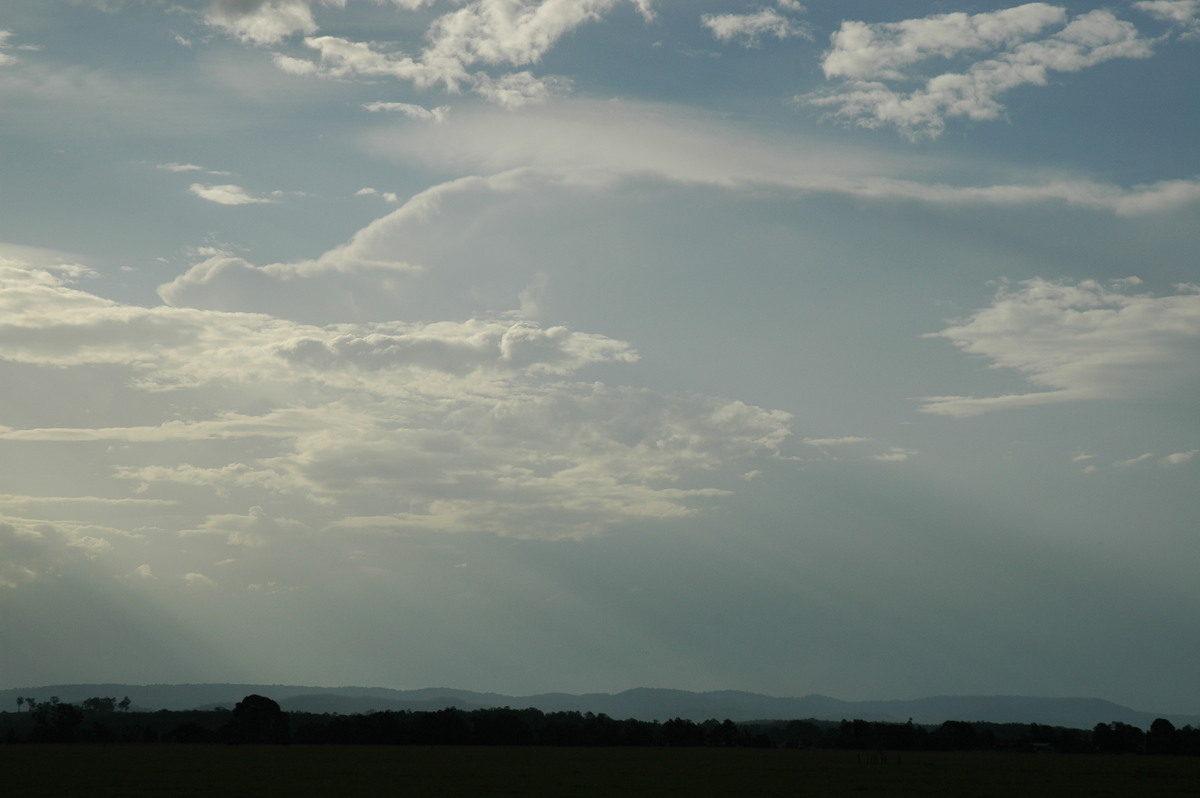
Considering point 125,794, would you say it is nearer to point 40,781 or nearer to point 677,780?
point 40,781

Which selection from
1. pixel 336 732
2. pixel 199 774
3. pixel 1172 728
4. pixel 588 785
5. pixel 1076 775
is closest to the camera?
pixel 588 785

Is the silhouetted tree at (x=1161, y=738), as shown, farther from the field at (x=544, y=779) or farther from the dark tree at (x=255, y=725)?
the dark tree at (x=255, y=725)

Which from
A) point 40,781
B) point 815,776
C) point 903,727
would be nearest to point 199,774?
point 40,781

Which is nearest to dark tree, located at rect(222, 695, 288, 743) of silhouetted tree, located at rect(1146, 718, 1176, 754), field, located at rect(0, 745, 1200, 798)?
field, located at rect(0, 745, 1200, 798)

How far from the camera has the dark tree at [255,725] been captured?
191000 millimetres

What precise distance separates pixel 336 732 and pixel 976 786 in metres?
136

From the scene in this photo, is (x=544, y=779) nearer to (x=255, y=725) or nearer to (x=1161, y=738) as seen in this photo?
(x=255, y=725)

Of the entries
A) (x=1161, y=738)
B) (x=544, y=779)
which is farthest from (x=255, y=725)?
(x=1161, y=738)

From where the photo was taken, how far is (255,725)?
19112cm

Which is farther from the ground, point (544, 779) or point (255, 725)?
point (544, 779)

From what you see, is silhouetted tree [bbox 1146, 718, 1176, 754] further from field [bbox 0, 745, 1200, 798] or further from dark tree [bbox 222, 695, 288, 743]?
dark tree [bbox 222, 695, 288, 743]

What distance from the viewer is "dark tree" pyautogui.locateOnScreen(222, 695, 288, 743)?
191000mm

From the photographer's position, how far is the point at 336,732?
18888cm

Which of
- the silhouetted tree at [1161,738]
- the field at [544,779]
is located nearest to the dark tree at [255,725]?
the field at [544,779]
